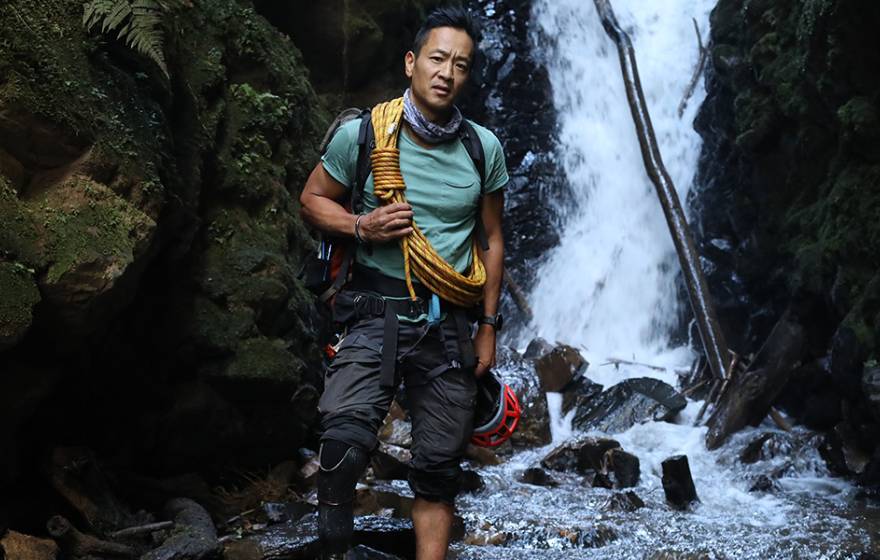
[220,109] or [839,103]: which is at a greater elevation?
[839,103]

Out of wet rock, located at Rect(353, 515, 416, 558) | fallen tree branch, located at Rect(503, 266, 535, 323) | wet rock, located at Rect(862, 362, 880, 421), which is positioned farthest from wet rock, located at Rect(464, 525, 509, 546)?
fallen tree branch, located at Rect(503, 266, 535, 323)

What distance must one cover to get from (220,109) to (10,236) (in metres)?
3.01

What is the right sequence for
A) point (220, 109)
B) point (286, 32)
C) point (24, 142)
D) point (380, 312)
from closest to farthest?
point (380, 312)
point (24, 142)
point (220, 109)
point (286, 32)

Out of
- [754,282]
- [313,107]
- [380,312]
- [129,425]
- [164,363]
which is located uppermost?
[313,107]

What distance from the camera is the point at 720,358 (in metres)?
10.7

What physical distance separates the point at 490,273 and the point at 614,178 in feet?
40.0

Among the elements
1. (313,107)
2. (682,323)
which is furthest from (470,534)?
(682,323)

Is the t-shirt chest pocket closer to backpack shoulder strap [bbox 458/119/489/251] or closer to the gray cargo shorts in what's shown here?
backpack shoulder strap [bbox 458/119/489/251]

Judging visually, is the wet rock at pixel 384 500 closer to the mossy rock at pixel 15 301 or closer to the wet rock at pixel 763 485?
the mossy rock at pixel 15 301

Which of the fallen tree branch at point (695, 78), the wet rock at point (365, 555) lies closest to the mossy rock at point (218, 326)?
the wet rock at point (365, 555)

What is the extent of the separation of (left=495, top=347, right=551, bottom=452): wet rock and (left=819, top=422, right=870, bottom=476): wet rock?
2881mm

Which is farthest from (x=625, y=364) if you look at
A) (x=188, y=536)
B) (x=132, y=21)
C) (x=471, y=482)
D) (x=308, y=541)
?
(x=132, y=21)

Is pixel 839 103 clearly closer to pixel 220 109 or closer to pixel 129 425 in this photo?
pixel 220 109

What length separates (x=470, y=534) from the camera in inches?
226
